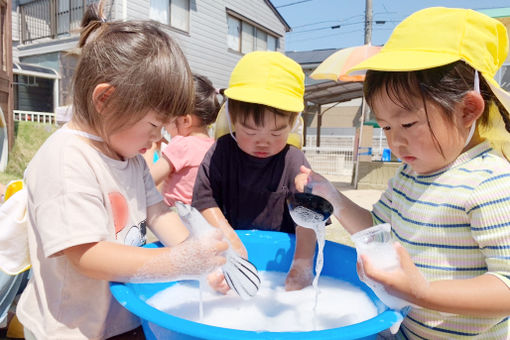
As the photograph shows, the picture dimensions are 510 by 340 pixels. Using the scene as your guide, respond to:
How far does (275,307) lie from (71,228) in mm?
748

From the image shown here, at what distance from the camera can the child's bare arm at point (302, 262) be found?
4.34ft

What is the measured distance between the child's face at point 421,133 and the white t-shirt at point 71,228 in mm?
734

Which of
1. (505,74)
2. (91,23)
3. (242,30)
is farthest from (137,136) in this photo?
(242,30)

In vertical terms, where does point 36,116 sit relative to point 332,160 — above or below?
above

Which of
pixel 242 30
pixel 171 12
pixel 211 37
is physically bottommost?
pixel 211 37

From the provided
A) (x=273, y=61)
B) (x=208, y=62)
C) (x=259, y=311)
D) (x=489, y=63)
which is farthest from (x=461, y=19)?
(x=208, y=62)

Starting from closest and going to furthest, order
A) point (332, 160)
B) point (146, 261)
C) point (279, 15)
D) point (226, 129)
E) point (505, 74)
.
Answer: point (146, 261), point (226, 129), point (505, 74), point (332, 160), point (279, 15)

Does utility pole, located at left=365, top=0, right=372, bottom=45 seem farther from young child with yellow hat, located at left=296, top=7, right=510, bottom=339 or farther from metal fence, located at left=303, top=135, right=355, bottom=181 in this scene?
young child with yellow hat, located at left=296, top=7, right=510, bottom=339

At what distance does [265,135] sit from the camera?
1485 mm

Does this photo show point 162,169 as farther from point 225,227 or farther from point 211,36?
point 211,36

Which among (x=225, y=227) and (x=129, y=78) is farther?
(x=225, y=227)

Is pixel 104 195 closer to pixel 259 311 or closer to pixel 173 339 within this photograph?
pixel 173 339

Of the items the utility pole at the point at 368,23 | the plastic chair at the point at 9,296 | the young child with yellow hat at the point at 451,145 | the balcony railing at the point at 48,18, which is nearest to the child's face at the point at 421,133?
the young child with yellow hat at the point at 451,145

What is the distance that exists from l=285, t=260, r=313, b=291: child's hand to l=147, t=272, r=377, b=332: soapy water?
0.8 inches
